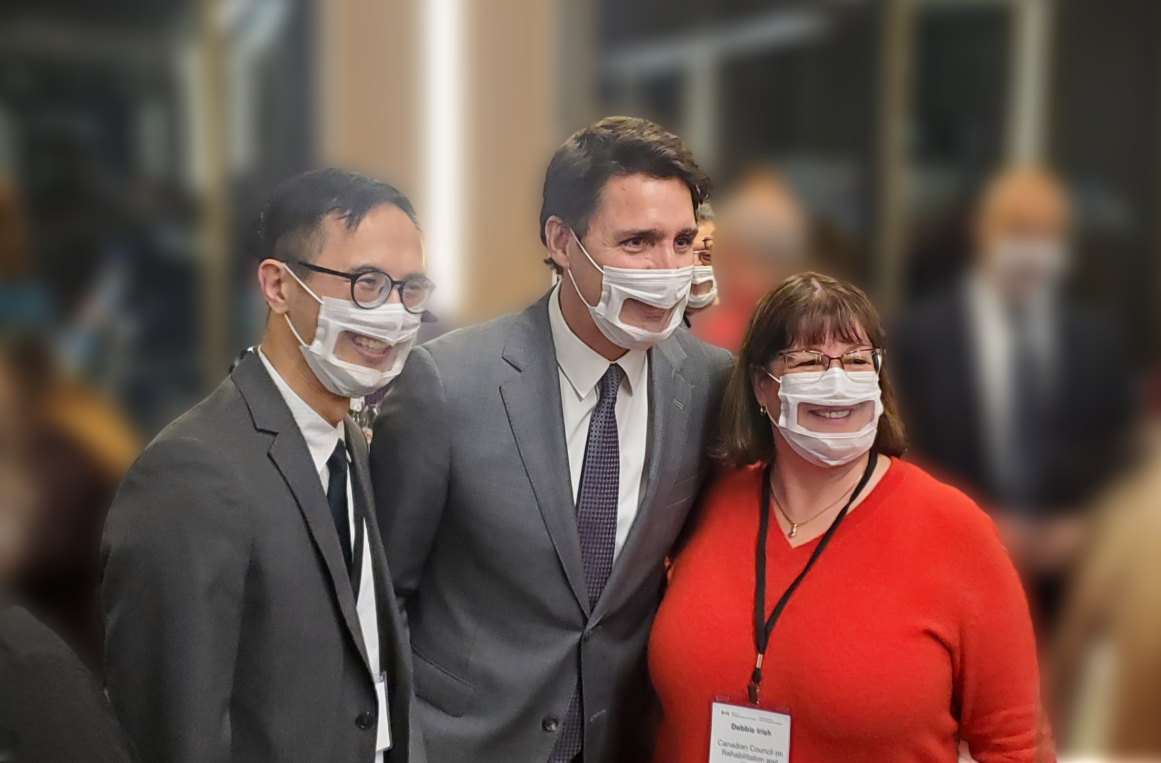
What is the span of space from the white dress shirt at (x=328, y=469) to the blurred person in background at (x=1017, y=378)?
8.14ft

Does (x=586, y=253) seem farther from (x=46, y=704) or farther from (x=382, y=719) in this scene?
Answer: (x=46, y=704)

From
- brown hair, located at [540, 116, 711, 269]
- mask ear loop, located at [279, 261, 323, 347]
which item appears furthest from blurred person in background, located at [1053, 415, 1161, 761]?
mask ear loop, located at [279, 261, 323, 347]

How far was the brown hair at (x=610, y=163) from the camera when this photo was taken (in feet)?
5.46

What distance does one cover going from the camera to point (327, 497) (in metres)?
1.52

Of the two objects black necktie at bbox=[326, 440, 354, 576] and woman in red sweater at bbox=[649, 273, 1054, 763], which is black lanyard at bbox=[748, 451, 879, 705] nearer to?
woman in red sweater at bbox=[649, 273, 1054, 763]

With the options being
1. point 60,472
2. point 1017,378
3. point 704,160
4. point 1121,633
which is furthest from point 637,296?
point 704,160

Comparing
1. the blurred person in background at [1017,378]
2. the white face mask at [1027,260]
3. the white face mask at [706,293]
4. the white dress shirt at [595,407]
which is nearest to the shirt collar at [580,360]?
the white dress shirt at [595,407]

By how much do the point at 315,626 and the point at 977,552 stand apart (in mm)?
861

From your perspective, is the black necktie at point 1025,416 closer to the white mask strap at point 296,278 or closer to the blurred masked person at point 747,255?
the blurred masked person at point 747,255

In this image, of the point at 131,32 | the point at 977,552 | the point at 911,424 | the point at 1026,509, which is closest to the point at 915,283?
the point at 1026,509

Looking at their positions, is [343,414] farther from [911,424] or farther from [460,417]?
[911,424]

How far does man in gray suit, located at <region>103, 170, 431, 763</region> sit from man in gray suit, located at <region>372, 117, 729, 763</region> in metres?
0.13

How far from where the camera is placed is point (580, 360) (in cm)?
176

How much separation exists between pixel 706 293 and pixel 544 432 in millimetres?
335
